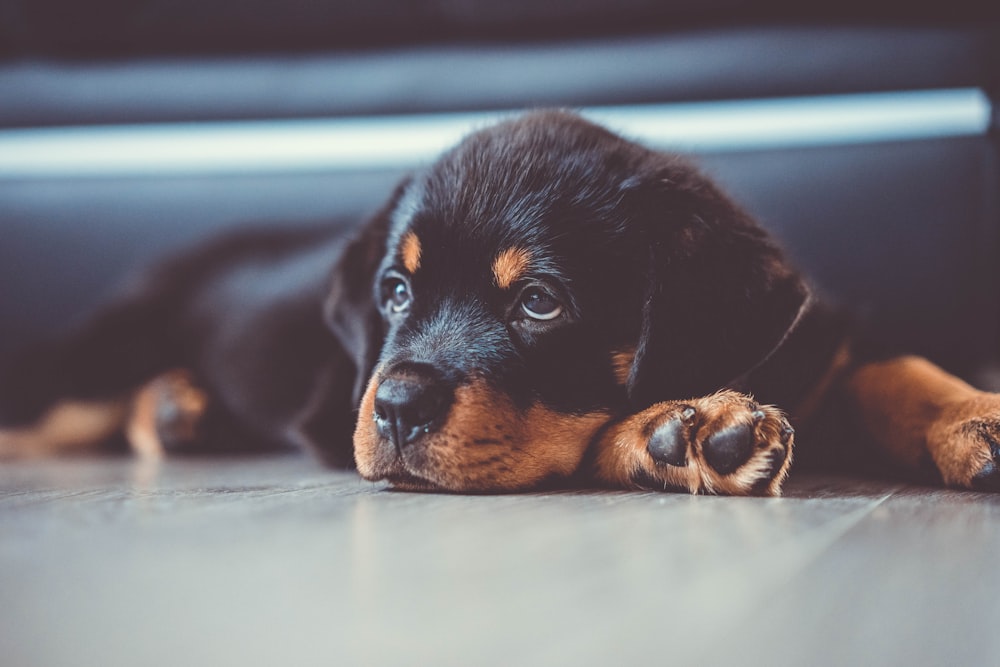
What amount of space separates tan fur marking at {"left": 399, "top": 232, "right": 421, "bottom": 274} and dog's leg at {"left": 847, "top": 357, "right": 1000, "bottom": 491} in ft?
3.62

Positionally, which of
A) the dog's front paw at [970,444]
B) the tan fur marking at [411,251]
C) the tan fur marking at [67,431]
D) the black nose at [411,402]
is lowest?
the tan fur marking at [67,431]

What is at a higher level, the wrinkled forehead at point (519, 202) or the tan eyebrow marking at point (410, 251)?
the wrinkled forehead at point (519, 202)

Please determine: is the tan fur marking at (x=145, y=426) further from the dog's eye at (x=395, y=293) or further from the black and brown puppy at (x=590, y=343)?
the dog's eye at (x=395, y=293)

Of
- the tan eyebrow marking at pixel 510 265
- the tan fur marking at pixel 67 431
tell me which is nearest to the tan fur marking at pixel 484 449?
the tan eyebrow marking at pixel 510 265

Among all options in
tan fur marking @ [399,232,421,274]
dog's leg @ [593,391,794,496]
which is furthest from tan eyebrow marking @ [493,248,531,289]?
dog's leg @ [593,391,794,496]

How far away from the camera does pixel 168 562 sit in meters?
1.05

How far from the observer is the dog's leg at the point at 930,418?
1609mm

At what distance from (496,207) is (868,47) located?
2.27 m

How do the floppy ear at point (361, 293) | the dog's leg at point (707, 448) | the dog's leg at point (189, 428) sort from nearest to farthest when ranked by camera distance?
the dog's leg at point (707, 448)
the floppy ear at point (361, 293)
the dog's leg at point (189, 428)

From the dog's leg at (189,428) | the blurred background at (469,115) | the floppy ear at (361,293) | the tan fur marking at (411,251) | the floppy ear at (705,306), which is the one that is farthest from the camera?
the blurred background at (469,115)

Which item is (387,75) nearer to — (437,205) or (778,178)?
(778,178)

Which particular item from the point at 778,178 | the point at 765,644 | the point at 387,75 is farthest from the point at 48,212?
the point at 765,644

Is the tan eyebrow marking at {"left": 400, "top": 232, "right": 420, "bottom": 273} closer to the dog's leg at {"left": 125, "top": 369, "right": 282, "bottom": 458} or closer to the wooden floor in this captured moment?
the wooden floor

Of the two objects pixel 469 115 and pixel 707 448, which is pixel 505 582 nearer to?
pixel 707 448
